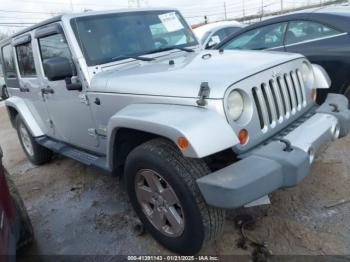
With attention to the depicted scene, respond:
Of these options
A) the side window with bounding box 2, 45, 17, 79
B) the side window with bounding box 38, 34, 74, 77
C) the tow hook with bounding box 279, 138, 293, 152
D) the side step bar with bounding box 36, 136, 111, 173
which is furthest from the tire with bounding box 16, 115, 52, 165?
the tow hook with bounding box 279, 138, 293, 152

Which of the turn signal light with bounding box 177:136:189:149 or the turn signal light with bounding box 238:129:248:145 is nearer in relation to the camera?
the turn signal light with bounding box 177:136:189:149

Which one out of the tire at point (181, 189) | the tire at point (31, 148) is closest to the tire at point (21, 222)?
the tire at point (181, 189)

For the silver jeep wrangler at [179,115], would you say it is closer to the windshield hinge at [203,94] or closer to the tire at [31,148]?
the windshield hinge at [203,94]

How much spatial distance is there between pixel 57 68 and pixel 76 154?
1.07 meters

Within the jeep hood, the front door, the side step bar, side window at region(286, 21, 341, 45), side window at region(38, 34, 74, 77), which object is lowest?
the side step bar

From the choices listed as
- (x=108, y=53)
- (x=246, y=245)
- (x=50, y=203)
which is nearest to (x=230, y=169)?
(x=246, y=245)

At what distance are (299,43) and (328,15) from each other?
1.50 ft

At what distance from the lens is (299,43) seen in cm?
466

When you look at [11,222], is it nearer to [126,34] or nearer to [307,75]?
[126,34]

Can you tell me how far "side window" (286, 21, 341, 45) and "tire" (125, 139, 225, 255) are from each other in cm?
296

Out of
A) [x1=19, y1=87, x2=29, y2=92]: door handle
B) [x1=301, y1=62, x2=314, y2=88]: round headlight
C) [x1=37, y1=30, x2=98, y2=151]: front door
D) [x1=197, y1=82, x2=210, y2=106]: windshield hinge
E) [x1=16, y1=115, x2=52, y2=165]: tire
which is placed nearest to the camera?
[x1=197, y1=82, x2=210, y2=106]: windshield hinge

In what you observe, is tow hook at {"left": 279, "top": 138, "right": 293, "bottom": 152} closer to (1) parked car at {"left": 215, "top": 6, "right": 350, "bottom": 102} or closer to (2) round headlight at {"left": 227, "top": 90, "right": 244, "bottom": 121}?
(2) round headlight at {"left": 227, "top": 90, "right": 244, "bottom": 121}

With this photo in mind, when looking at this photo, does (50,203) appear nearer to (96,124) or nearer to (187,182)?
(96,124)

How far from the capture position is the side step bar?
135 inches
